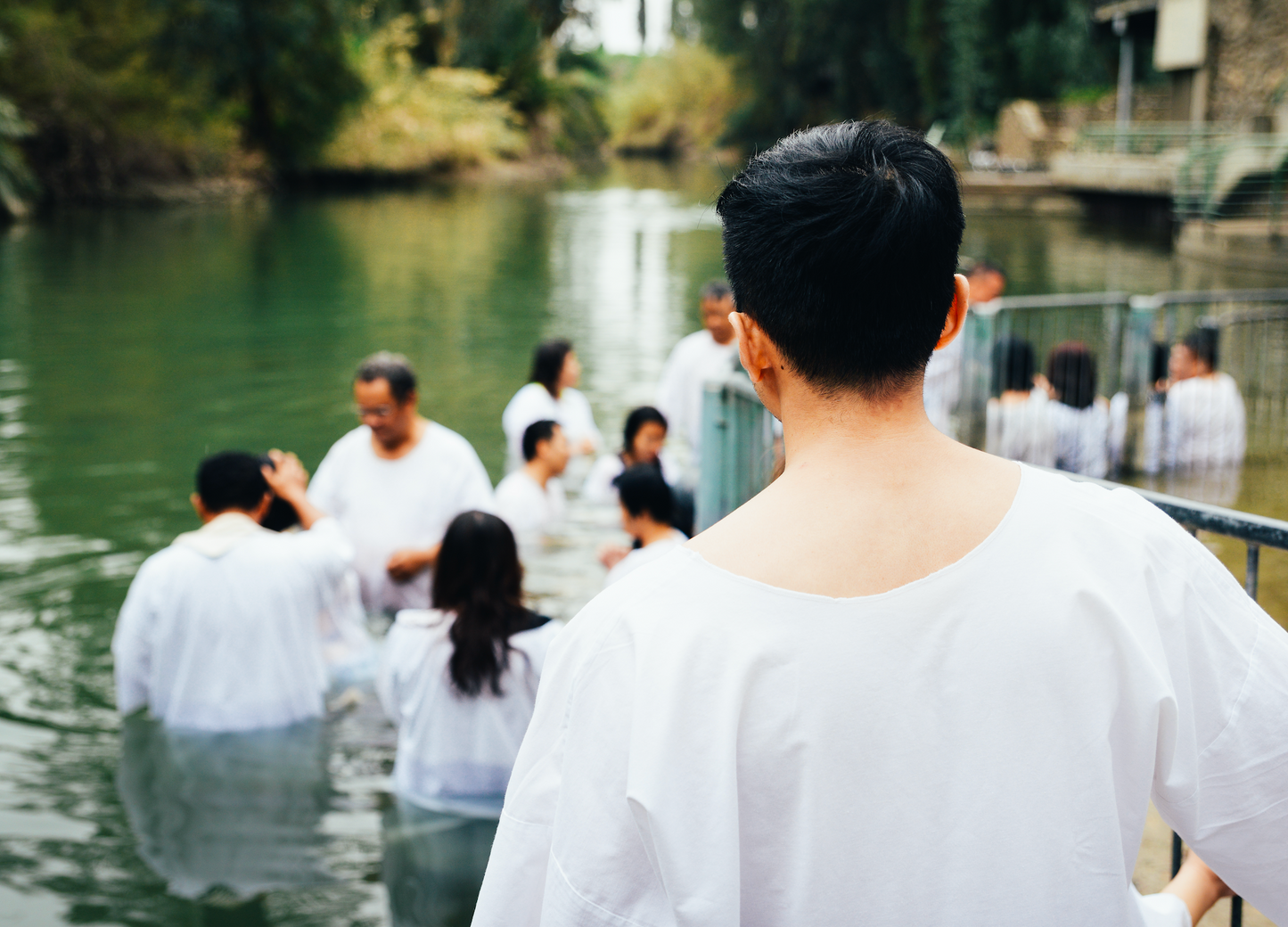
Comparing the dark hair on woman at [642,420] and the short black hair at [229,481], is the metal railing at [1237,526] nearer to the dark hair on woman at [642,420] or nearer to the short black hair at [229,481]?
the short black hair at [229,481]

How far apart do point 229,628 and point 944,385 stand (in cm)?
472

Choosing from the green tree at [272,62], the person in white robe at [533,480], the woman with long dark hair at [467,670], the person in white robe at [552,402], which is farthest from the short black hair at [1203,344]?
the green tree at [272,62]

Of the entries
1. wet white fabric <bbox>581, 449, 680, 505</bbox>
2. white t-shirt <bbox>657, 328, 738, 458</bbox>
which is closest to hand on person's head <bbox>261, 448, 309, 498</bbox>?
wet white fabric <bbox>581, 449, 680, 505</bbox>

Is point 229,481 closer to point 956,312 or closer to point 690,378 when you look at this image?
point 956,312

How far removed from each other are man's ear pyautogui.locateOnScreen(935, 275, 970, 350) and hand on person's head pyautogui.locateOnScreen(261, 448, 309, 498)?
424 centimetres

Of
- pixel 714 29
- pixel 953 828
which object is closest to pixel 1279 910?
pixel 953 828

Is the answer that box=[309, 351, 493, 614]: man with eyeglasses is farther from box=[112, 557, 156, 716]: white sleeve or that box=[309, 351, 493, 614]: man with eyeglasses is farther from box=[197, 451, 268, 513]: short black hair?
box=[112, 557, 156, 716]: white sleeve

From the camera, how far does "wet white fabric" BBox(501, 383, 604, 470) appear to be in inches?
316

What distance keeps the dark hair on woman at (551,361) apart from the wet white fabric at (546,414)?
6 cm

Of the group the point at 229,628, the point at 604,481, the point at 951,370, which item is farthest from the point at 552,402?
the point at 229,628

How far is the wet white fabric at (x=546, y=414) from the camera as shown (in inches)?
316

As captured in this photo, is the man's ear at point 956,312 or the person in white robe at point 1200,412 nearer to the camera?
the man's ear at point 956,312

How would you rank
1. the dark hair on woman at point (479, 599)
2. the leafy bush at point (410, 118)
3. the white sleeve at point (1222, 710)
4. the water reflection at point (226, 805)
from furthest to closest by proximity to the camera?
1. the leafy bush at point (410, 118)
2. the water reflection at point (226, 805)
3. the dark hair on woman at point (479, 599)
4. the white sleeve at point (1222, 710)

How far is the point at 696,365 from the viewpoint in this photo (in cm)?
822
